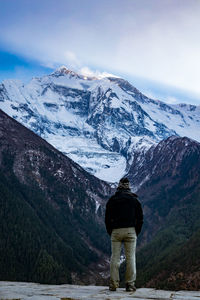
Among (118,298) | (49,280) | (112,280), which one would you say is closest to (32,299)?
(118,298)

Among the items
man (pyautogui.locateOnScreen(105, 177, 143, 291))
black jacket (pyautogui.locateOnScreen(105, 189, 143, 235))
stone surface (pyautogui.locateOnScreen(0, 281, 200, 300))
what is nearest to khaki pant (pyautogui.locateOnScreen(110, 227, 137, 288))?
man (pyautogui.locateOnScreen(105, 177, 143, 291))

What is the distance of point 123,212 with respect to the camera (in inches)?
626

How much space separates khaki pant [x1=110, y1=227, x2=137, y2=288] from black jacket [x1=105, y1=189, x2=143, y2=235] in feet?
0.82

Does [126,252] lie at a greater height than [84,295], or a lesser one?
greater

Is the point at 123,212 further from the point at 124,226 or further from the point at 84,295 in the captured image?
the point at 84,295

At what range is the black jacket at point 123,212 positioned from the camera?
1580 cm

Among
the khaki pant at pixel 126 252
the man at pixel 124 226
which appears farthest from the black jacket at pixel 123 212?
the khaki pant at pixel 126 252

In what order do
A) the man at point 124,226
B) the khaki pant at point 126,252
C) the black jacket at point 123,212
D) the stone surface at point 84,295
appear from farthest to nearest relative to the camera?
the black jacket at point 123,212, the man at point 124,226, the khaki pant at point 126,252, the stone surface at point 84,295

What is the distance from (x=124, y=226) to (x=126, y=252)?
1058 millimetres

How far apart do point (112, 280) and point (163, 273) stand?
14730cm

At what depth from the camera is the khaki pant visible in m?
15.4

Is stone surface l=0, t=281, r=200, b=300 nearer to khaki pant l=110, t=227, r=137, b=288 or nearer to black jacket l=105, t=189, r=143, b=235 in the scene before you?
khaki pant l=110, t=227, r=137, b=288

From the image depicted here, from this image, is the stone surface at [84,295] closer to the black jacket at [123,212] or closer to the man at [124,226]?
the man at [124,226]

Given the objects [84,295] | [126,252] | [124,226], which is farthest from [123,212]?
[84,295]
